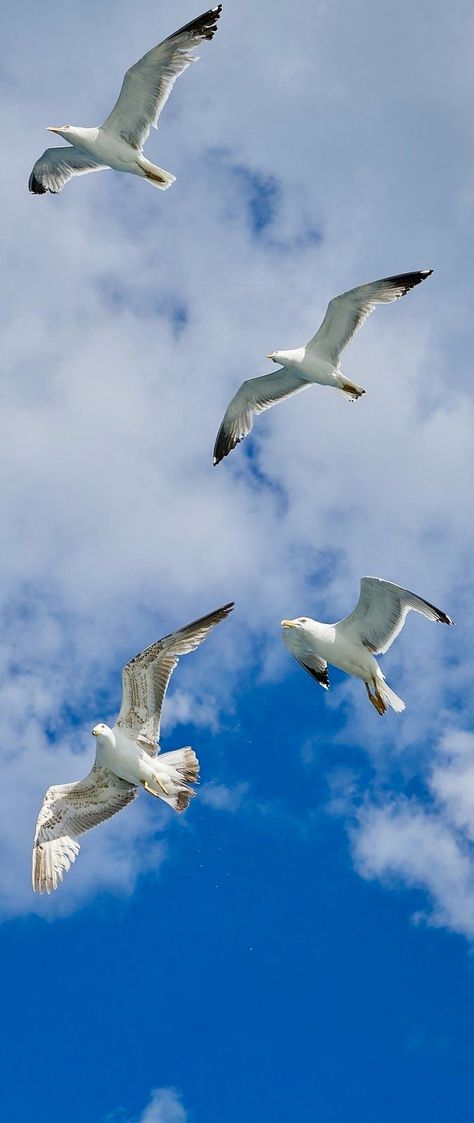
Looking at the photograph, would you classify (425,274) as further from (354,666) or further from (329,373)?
(354,666)

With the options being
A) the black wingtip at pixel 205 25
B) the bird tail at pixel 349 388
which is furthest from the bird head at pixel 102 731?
the black wingtip at pixel 205 25

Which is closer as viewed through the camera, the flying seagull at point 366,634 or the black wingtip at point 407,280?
the flying seagull at point 366,634

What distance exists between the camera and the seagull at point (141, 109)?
19812 mm

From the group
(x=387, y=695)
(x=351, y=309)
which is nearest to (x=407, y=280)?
(x=351, y=309)

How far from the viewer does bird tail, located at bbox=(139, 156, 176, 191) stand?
2045 cm

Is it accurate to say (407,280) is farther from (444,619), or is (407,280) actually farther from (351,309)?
(444,619)

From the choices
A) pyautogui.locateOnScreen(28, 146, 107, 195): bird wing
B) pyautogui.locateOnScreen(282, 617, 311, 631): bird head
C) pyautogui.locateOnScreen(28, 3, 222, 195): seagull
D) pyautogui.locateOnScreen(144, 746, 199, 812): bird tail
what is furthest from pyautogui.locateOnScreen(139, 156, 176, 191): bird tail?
pyautogui.locateOnScreen(144, 746, 199, 812): bird tail

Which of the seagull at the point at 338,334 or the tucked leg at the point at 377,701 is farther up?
the seagull at the point at 338,334

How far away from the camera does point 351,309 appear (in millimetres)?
20656

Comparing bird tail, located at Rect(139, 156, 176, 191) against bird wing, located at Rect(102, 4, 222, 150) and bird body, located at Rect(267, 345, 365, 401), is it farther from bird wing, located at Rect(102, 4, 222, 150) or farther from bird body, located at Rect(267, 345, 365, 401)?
bird body, located at Rect(267, 345, 365, 401)

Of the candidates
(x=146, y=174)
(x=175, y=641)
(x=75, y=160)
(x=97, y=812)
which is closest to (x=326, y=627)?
(x=175, y=641)

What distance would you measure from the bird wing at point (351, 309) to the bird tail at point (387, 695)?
5691 mm

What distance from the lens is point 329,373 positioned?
68.7ft

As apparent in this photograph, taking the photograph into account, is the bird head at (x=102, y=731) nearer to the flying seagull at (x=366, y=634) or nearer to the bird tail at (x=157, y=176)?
the flying seagull at (x=366, y=634)
